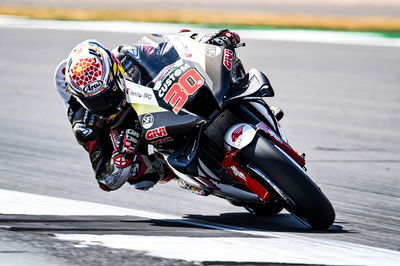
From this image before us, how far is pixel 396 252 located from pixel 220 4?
23198mm

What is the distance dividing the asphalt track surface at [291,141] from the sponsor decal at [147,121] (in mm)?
598

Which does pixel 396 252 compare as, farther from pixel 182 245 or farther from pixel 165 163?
pixel 165 163

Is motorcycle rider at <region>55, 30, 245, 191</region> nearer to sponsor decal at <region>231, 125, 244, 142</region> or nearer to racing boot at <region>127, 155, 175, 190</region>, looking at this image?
racing boot at <region>127, 155, 175, 190</region>

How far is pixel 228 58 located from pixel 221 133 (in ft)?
1.59

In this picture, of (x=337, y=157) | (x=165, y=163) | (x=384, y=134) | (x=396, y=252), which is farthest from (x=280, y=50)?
(x=396, y=252)

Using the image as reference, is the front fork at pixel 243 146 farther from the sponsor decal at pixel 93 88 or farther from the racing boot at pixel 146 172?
the sponsor decal at pixel 93 88

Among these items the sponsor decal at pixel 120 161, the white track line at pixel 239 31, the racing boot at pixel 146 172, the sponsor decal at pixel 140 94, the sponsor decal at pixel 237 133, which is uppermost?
the sponsor decal at pixel 237 133

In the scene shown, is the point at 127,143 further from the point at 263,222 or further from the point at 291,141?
the point at 291,141

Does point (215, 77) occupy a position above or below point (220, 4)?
above

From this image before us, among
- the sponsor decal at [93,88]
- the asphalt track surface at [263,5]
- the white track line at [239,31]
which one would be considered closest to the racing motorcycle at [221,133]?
the sponsor decal at [93,88]

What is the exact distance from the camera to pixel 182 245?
13.9 feet

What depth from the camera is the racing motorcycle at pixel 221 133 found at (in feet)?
16.1

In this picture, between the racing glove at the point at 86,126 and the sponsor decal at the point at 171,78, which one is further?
the racing glove at the point at 86,126

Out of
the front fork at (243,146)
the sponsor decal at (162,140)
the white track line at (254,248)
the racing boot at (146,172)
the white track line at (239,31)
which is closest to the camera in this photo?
the white track line at (254,248)
